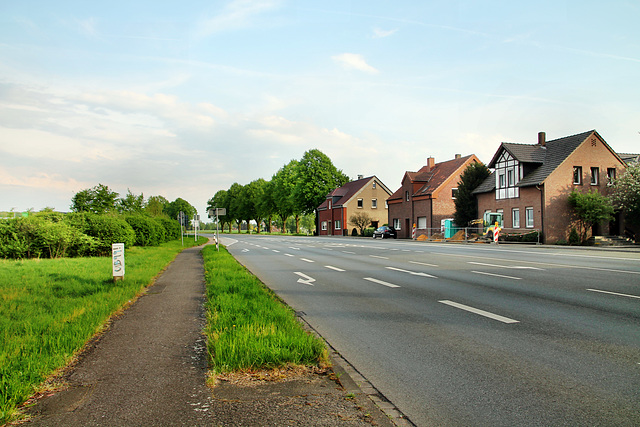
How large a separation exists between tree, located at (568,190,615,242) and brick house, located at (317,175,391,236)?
123ft

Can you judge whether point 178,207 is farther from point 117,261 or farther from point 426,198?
point 117,261

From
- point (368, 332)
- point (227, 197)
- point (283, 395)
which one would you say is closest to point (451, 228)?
point (368, 332)

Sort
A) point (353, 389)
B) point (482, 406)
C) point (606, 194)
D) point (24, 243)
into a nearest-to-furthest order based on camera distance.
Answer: point (482, 406), point (353, 389), point (24, 243), point (606, 194)

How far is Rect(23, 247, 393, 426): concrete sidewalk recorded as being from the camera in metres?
3.34

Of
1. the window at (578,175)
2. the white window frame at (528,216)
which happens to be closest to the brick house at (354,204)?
the white window frame at (528,216)

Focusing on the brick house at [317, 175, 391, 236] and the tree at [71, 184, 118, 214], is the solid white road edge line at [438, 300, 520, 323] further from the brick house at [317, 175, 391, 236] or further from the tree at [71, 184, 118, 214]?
the brick house at [317, 175, 391, 236]

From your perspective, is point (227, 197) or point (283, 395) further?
point (227, 197)

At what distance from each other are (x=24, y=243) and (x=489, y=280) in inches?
667

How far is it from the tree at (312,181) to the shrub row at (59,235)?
201ft

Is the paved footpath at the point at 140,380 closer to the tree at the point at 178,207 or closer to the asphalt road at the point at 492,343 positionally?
the asphalt road at the point at 492,343

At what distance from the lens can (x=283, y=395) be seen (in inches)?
149

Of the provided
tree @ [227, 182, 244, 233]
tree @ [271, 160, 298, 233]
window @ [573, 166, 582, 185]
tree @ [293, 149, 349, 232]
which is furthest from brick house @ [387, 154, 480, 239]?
tree @ [227, 182, 244, 233]

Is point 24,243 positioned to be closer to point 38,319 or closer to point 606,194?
point 38,319

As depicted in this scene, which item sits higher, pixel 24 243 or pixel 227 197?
pixel 227 197
